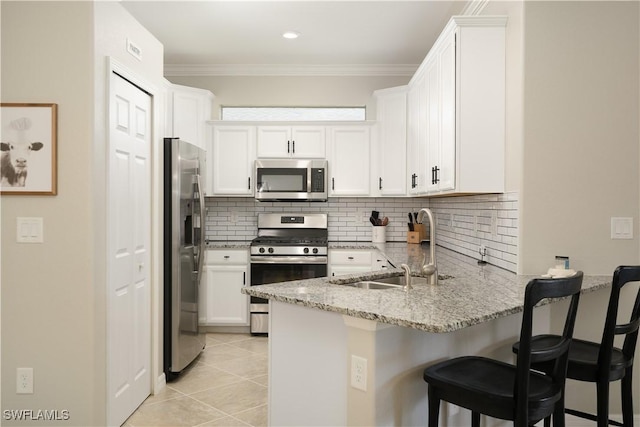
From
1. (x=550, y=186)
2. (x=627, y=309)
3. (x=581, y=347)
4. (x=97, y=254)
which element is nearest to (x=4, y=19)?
(x=97, y=254)

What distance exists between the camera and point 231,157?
530cm

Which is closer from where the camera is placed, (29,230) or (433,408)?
(433,408)

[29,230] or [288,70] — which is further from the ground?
[288,70]

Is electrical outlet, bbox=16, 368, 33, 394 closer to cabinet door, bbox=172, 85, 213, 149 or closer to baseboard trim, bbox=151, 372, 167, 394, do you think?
baseboard trim, bbox=151, 372, 167, 394

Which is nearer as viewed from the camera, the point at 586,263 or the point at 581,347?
the point at 581,347

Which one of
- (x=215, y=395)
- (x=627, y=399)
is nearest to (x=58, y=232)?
(x=215, y=395)

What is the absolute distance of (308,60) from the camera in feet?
17.4

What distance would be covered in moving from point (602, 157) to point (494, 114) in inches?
25.9

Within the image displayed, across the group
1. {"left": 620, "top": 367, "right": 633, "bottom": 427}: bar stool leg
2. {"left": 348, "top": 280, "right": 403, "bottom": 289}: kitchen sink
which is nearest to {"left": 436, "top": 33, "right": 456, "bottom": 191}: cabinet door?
{"left": 348, "top": 280, "right": 403, "bottom": 289}: kitchen sink

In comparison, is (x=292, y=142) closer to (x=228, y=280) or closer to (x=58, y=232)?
(x=228, y=280)

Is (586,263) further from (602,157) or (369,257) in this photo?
(369,257)

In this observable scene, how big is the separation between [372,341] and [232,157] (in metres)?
3.78

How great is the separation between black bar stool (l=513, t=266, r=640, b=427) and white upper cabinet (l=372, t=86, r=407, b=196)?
9.83ft

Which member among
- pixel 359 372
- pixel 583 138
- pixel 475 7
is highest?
pixel 475 7
